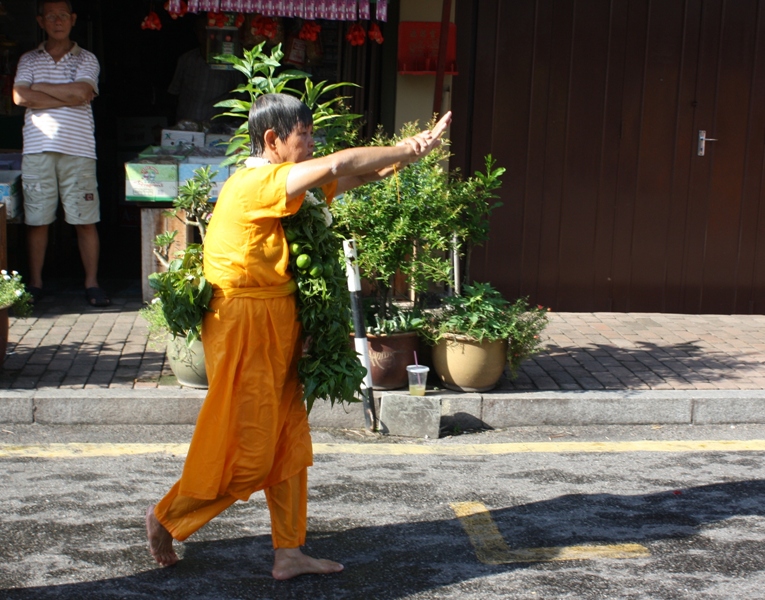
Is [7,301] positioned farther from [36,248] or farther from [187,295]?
[187,295]

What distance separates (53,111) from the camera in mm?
7496

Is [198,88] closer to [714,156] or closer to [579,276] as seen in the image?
[579,276]

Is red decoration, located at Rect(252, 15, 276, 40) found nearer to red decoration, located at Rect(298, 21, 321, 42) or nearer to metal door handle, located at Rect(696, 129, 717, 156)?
red decoration, located at Rect(298, 21, 321, 42)

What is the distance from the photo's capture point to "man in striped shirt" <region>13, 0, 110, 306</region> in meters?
7.41

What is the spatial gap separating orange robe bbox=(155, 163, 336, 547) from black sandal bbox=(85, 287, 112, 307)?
4339 mm

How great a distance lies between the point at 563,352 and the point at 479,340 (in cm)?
137

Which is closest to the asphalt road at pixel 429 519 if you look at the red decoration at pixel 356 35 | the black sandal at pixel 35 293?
the black sandal at pixel 35 293

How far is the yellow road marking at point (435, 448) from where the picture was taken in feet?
16.5

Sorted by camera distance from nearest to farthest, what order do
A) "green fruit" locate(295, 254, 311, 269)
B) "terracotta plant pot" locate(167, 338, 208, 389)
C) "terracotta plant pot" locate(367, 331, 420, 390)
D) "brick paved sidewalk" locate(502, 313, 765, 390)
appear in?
"green fruit" locate(295, 254, 311, 269)
"terracotta plant pot" locate(167, 338, 208, 389)
"terracotta plant pot" locate(367, 331, 420, 390)
"brick paved sidewalk" locate(502, 313, 765, 390)

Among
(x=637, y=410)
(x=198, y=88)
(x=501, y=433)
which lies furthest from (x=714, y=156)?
(x=198, y=88)

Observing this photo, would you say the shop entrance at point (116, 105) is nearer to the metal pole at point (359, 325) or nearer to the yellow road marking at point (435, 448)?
the yellow road marking at point (435, 448)

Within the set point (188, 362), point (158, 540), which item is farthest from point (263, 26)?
point (158, 540)

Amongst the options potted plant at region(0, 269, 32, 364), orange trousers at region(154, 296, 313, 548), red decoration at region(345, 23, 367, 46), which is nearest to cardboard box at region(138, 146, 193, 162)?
red decoration at region(345, 23, 367, 46)

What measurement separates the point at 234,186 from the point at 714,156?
5668 mm
